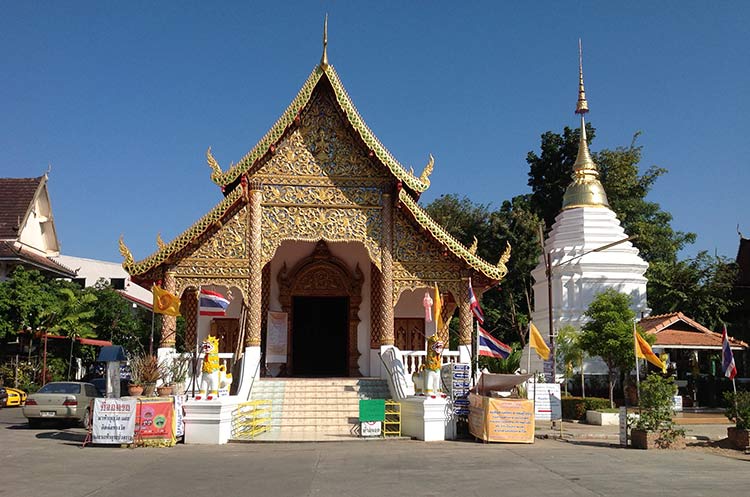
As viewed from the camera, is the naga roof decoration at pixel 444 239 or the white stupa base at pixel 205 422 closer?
the white stupa base at pixel 205 422

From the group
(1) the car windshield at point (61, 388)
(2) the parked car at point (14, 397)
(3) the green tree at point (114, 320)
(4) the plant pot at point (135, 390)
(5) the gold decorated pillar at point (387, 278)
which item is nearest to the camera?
(4) the plant pot at point (135, 390)

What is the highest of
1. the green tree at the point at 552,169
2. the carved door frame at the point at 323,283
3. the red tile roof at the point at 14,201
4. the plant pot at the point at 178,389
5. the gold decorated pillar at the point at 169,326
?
the green tree at the point at 552,169

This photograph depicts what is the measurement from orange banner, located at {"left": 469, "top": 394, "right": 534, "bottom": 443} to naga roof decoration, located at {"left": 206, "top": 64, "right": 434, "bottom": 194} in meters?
5.85

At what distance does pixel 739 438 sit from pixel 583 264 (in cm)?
1411

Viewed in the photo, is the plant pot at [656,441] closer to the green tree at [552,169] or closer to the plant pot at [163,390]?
the plant pot at [163,390]

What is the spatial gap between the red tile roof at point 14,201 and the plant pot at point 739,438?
89.4ft

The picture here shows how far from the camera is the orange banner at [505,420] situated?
527 inches

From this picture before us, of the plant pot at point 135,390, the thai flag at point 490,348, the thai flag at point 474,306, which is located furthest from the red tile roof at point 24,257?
the thai flag at point 490,348

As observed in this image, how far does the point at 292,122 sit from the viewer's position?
666 inches

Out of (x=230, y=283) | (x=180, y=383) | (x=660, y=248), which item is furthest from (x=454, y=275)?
(x=660, y=248)

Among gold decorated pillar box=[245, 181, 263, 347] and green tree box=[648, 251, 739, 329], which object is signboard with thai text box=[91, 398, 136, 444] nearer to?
gold decorated pillar box=[245, 181, 263, 347]

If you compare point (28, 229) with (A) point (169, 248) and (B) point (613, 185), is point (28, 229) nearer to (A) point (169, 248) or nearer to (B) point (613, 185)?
(A) point (169, 248)

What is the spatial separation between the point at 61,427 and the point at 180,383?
3.74 m

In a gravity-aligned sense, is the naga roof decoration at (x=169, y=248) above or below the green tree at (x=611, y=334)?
above
